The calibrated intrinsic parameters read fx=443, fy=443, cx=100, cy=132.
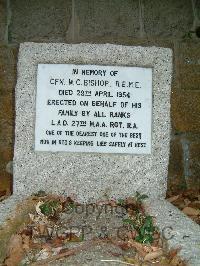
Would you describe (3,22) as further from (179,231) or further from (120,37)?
(179,231)

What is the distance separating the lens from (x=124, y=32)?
12.9 feet

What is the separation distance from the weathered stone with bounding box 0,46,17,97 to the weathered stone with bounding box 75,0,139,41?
24.5 inches

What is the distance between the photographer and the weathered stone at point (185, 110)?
390cm

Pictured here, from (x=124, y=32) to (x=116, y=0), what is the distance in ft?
0.98

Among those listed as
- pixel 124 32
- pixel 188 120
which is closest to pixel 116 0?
pixel 124 32

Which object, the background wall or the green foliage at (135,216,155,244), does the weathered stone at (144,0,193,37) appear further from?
the green foliage at (135,216,155,244)

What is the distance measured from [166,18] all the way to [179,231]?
6.96ft

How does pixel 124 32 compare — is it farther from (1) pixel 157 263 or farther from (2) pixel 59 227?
(1) pixel 157 263

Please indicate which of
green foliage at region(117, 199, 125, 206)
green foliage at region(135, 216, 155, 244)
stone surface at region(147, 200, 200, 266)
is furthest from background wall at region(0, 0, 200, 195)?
green foliage at region(135, 216, 155, 244)

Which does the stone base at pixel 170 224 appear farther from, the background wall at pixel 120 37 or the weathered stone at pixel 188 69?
the weathered stone at pixel 188 69

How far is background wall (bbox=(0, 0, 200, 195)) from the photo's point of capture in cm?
386

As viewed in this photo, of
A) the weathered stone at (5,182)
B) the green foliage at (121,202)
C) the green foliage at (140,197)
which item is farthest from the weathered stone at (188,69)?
the weathered stone at (5,182)

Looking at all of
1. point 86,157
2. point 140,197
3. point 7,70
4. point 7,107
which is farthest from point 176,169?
point 7,70

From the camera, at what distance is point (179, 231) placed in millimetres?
2590
